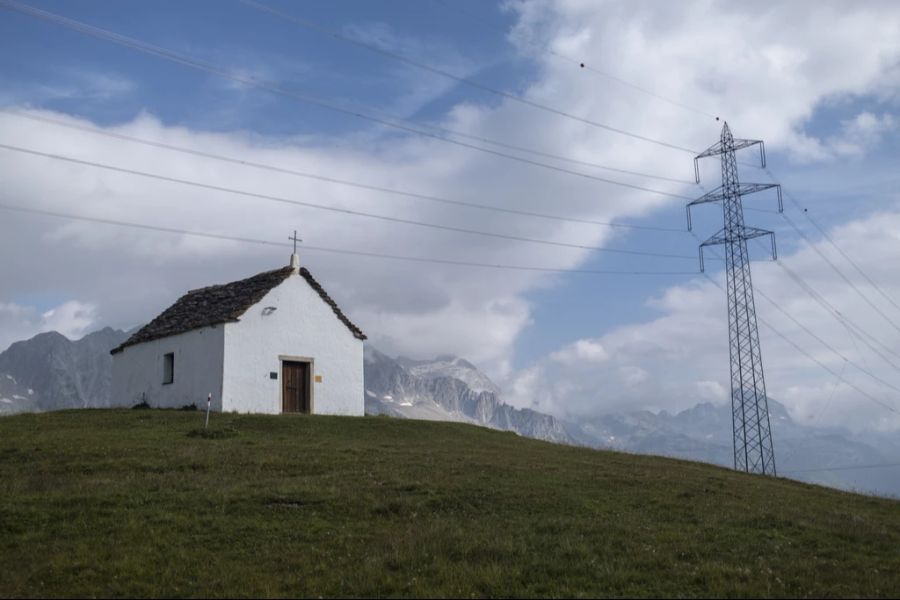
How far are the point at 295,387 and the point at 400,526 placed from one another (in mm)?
25291

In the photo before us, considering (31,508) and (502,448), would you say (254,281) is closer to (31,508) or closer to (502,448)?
(502,448)

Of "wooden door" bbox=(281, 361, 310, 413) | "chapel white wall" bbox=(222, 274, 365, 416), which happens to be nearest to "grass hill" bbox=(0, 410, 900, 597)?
"chapel white wall" bbox=(222, 274, 365, 416)

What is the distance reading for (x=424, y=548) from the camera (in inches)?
563

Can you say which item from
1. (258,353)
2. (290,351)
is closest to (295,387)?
(290,351)

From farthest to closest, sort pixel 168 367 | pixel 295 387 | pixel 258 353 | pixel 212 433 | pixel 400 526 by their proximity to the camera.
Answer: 1. pixel 168 367
2. pixel 295 387
3. pixel 258 353
4. pixel 212 433
5. pixel 400 526

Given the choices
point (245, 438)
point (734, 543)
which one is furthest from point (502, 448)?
point (734, 543)

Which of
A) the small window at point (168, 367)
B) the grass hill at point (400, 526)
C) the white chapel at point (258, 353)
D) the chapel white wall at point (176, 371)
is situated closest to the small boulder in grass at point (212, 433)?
the grass hill at point (400, 526)

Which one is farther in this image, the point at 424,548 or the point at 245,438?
the point at 245,438

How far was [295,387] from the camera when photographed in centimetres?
4072

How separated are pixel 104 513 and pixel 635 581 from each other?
1088 cm

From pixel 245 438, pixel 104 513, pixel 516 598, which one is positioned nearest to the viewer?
pixel 516 598

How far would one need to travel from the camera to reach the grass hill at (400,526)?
12570 mm

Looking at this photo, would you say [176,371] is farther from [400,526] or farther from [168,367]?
[400,526]

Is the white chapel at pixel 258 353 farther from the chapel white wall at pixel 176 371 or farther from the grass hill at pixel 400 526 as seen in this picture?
the grass hill at pixel 400 526
